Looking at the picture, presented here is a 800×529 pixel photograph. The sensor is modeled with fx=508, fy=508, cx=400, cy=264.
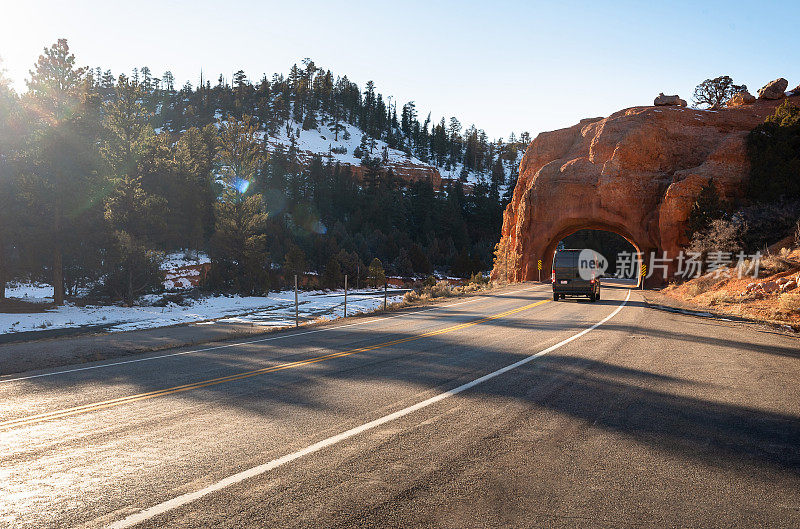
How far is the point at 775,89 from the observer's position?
39.6 metres

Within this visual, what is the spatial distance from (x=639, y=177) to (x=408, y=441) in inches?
1558

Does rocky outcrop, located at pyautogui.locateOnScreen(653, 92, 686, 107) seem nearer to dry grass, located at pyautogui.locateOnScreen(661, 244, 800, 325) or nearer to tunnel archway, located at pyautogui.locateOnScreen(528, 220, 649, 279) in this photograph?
tunnel archway, located at pyautogui.locateOnScreen(528, 220, 649, 279)

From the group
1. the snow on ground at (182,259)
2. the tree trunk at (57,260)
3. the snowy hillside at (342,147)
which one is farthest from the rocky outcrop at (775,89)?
the snowy hillside at (342,147)

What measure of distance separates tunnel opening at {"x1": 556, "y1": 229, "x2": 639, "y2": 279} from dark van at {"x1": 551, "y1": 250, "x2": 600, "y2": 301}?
172 ft

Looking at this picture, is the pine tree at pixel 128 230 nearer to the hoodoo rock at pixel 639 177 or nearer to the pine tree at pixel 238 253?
the pine tree at pixel 238 253

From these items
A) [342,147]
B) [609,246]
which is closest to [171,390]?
[609,246]

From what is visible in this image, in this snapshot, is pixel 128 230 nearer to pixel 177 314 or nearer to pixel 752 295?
pixel 177 314

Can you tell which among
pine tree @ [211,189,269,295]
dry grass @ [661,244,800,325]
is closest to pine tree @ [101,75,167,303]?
pine tree @ [211,189,269,295]

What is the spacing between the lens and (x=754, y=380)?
303 inches

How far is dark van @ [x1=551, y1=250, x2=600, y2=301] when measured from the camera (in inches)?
923

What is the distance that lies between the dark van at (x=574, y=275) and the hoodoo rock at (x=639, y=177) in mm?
14516

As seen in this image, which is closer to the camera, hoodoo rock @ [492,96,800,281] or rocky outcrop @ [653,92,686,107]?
hoodoo rock @ [492,96,800,281]

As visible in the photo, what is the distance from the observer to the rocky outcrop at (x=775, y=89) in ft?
129

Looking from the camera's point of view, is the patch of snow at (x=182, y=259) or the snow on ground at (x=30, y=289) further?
the patch of snow at (x=182, y=259)
